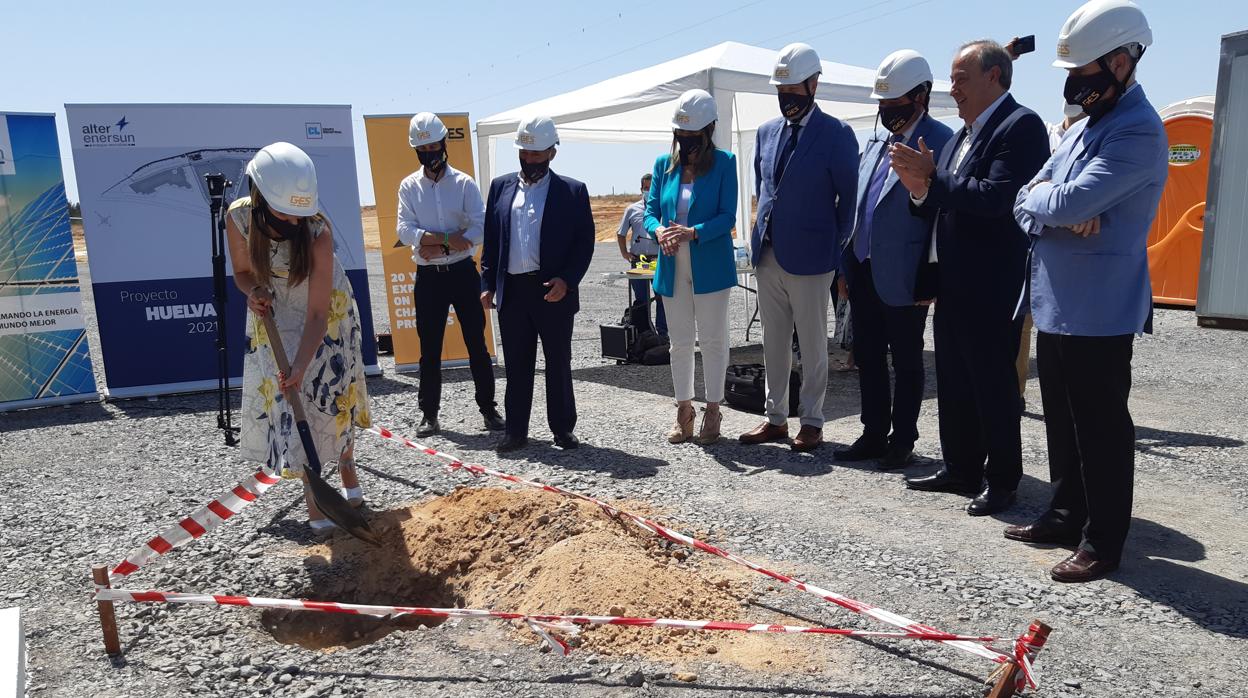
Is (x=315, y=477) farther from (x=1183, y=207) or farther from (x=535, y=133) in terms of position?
(x=1183, y=207)

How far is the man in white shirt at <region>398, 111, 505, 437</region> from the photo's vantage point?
20.1 feet

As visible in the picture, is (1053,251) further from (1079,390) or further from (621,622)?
(621,622)

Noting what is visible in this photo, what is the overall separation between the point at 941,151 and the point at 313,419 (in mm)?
3288

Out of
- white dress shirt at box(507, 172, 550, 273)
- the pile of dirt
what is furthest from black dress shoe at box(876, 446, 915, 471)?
white dress shirt at box(507, 172, 550, 273)

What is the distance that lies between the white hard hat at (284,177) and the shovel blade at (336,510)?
1.17 m

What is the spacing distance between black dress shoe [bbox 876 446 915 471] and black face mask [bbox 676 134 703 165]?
2.06m

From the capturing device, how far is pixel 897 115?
15.1 ft

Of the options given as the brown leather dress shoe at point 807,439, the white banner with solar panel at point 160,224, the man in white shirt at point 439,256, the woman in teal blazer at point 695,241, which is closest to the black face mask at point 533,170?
the woman in teal blazer at point 695,241

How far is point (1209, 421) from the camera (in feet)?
19.9

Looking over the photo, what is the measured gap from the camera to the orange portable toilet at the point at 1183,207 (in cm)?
1202

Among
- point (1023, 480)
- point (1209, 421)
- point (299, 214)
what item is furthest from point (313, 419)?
point (1209, 421)

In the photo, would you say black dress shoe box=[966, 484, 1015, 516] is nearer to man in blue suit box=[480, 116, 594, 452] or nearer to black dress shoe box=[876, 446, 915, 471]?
black dress shoe box=[876, 446, 915, 471]

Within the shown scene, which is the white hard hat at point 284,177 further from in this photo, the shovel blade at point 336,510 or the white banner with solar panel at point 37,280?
the white banner with solar panel at point 37,280

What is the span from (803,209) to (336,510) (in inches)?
117
